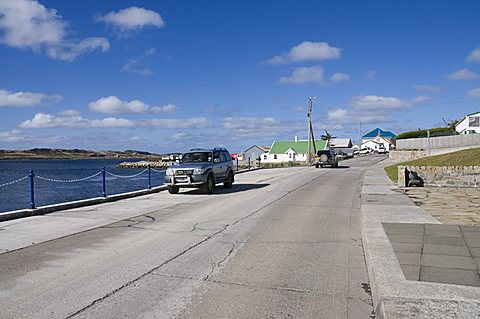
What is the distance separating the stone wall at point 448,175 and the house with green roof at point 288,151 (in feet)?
288

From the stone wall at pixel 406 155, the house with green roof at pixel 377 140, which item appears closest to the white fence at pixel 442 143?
the stone wall at pixel 406 155

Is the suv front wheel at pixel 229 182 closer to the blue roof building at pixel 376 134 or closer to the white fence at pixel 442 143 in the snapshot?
the white fence at pixel 442 143

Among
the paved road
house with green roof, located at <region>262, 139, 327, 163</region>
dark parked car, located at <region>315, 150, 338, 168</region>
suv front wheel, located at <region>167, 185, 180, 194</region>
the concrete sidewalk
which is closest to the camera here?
the concrete sidewalk

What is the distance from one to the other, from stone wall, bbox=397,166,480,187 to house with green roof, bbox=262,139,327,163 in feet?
288

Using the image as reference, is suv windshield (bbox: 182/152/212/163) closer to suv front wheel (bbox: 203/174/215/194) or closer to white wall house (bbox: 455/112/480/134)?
suv front wheel (bbox: 203/174/215/194)

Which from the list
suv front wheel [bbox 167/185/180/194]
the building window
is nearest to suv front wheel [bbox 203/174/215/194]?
suv front wheel [bbox 167/185/180/194]

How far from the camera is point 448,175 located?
19.8 metres

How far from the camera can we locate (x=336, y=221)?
455 inches

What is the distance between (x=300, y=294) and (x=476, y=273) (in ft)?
7.75

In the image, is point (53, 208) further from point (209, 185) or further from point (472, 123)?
point (472, 123)

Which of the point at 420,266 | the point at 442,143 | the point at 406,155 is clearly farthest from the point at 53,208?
the point at 406,155

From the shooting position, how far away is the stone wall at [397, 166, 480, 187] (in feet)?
63.3

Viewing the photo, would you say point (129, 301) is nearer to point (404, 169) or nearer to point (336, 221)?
point (336, 221)

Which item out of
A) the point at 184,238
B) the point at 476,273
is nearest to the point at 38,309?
the point at 184,238
